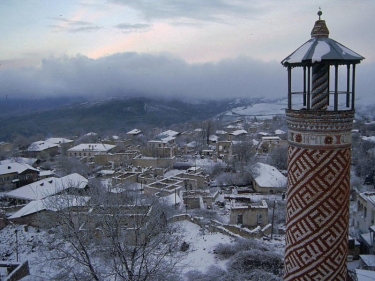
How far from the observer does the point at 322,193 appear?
19.6 ft

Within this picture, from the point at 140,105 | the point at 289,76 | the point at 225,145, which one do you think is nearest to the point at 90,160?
the point at 225,145

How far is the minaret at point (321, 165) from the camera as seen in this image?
5992 mm

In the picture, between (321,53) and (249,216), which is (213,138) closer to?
(249,216)

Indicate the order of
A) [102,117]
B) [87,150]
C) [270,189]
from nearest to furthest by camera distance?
1. [270,189]
2. [87,150]
3. [102,117]

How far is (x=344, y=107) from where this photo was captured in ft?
21.0

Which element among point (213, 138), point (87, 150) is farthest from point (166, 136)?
point (87, 150)

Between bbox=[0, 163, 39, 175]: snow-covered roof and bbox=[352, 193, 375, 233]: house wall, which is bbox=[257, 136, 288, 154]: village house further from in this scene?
bbox=[0, 163, 39, 175]: snow-covered roof

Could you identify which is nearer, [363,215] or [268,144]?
[363,215]

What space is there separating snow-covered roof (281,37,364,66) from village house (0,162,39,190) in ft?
124

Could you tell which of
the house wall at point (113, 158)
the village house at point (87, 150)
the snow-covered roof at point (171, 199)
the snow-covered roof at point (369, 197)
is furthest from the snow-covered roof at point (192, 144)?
the snow-covered roof at point (369, 197)

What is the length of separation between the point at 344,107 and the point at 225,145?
150ft

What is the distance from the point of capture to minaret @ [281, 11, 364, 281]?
599cm

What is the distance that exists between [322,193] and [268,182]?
27.4 m

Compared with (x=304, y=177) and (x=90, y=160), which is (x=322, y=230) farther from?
(x=90, y=160)
